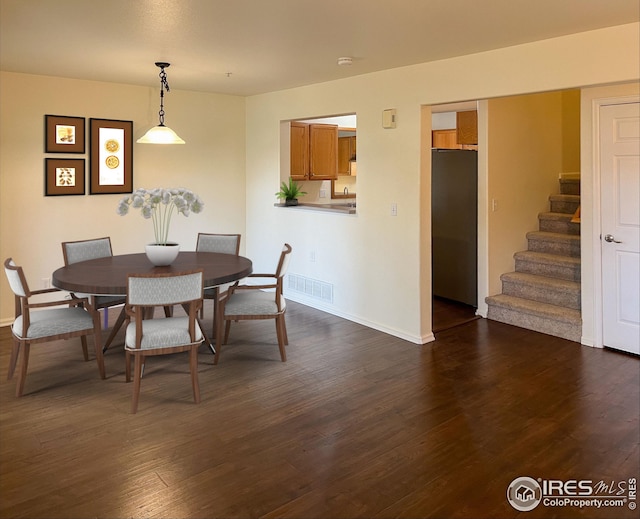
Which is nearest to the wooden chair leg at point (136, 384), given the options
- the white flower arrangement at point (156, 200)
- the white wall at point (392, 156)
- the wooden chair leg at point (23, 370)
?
the wooden chair leg at point (23, 370)

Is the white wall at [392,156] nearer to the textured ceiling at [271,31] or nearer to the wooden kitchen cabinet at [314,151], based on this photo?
the textured ceiling at [271,31]

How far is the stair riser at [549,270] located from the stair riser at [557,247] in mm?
232

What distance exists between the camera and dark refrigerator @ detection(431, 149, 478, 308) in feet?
18.7

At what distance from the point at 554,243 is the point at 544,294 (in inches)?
26.8

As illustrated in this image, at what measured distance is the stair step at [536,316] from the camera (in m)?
4.68

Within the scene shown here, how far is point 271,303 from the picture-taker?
4180 mm

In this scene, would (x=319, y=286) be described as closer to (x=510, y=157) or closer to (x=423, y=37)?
(x=510, y=157)

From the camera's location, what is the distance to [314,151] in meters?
6.95

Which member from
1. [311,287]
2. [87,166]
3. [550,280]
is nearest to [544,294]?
[550,280]

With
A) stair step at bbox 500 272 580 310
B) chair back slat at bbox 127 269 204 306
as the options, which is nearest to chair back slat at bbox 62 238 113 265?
chair back slat at bbox 127 269 204 306

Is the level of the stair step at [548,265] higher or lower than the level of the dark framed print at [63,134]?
lower

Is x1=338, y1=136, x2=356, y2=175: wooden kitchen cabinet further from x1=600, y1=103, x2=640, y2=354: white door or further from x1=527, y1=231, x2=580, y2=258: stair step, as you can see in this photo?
x1=600, y1=103, x2=640, y2=354: white door

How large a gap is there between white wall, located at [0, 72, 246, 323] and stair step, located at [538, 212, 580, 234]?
3630 mm

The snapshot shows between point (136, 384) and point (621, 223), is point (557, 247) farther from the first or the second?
point (136, 384)
